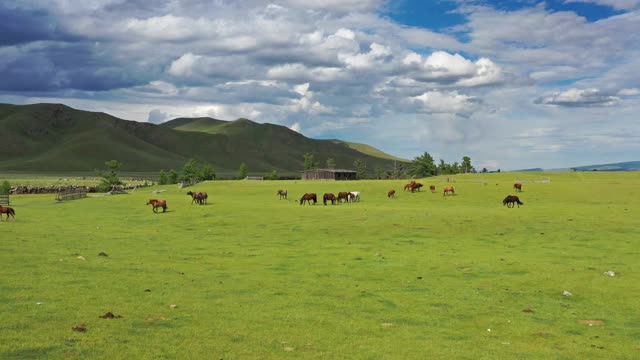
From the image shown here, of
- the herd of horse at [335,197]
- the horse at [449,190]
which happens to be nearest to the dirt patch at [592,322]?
the herd of horse at [335,197]

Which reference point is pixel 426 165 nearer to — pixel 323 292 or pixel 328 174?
pixel 328 174

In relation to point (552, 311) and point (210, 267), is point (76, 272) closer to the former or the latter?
point (210, 267)

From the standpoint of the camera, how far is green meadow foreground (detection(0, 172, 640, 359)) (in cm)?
1255

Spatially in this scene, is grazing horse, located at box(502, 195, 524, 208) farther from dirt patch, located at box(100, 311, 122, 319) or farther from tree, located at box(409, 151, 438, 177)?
tree, located at box(409, 151, 438, 177)

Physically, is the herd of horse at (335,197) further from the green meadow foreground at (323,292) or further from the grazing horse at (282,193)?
the green meadow foreground at (323,292)

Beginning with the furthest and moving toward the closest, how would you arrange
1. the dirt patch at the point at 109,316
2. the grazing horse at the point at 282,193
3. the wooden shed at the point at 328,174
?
1. the wooden shed at the point at 328,174
2. the grazing horse at the point at 282,193
3. the dirt patch at the point at 109,316

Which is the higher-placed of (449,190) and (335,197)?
(449,190)

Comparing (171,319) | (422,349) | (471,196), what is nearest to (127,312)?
(171,319)

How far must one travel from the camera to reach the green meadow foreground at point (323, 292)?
1255 centimetres

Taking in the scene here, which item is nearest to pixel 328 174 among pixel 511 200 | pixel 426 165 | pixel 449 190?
pixel 426 165

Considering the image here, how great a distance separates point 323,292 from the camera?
60.3ft

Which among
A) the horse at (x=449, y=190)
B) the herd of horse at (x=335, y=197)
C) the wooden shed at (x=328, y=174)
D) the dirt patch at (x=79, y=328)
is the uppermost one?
the wooden shed at (x=328, y=174)

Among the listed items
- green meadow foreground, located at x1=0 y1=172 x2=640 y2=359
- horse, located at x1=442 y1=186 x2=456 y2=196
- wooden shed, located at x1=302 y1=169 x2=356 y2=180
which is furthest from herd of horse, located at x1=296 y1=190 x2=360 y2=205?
wooden shed, located at x1=302 y1=169 x2=356 y2=180

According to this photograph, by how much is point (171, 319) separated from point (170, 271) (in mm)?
7472
